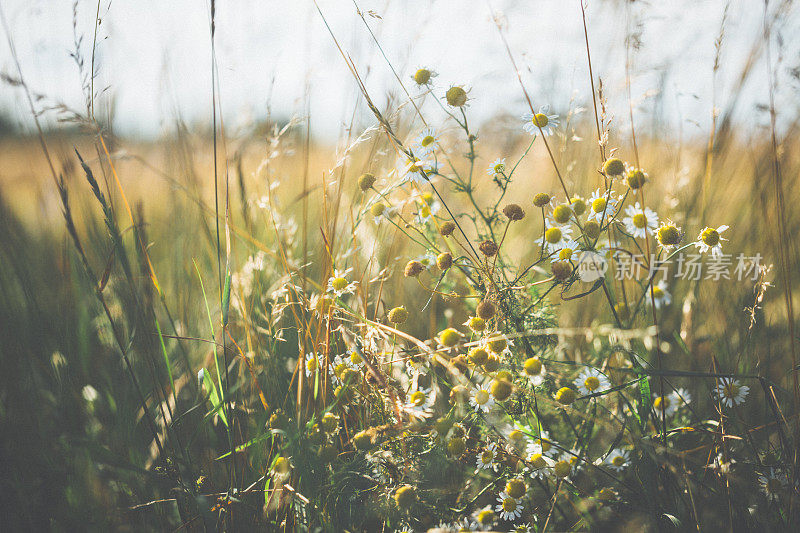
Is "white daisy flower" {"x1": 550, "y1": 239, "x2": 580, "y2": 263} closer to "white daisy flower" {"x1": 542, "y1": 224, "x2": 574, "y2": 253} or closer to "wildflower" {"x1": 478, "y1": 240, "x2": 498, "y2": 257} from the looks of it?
"white daisy flower" {"x1": 542, "y1": 224, "x2": 574, "y2": 253}

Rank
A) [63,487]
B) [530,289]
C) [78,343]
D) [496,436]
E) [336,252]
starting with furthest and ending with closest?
[336,252] < [78,343] < [530,289] < [63,487] < [496,436]

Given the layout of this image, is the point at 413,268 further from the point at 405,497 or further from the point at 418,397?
the point at 405,497

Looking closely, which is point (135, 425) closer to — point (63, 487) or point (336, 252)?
point (63, 487)

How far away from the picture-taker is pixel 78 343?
123cm

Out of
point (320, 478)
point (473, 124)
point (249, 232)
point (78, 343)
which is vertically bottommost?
point (320, 478)

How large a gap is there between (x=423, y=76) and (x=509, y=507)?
0.99 m

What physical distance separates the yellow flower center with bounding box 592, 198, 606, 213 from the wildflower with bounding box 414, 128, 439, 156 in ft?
1.22

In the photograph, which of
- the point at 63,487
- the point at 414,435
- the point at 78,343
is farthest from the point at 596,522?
the point at 78,343

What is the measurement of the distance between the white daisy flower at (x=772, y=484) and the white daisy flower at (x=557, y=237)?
1.94ft

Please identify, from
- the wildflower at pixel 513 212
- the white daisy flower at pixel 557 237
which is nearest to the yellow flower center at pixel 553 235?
the white daisy flower at pixel 557 237

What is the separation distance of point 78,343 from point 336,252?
73cm

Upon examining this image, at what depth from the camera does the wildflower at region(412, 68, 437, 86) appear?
3.73 ft

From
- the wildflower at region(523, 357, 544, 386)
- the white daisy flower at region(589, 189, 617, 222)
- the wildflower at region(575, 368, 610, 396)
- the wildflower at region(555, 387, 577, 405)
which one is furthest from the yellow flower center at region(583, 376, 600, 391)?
the white daisy flower at region(589, 189, 617, 222)

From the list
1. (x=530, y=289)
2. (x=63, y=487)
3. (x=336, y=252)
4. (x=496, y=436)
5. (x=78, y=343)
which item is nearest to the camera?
(x=496, y=436)
